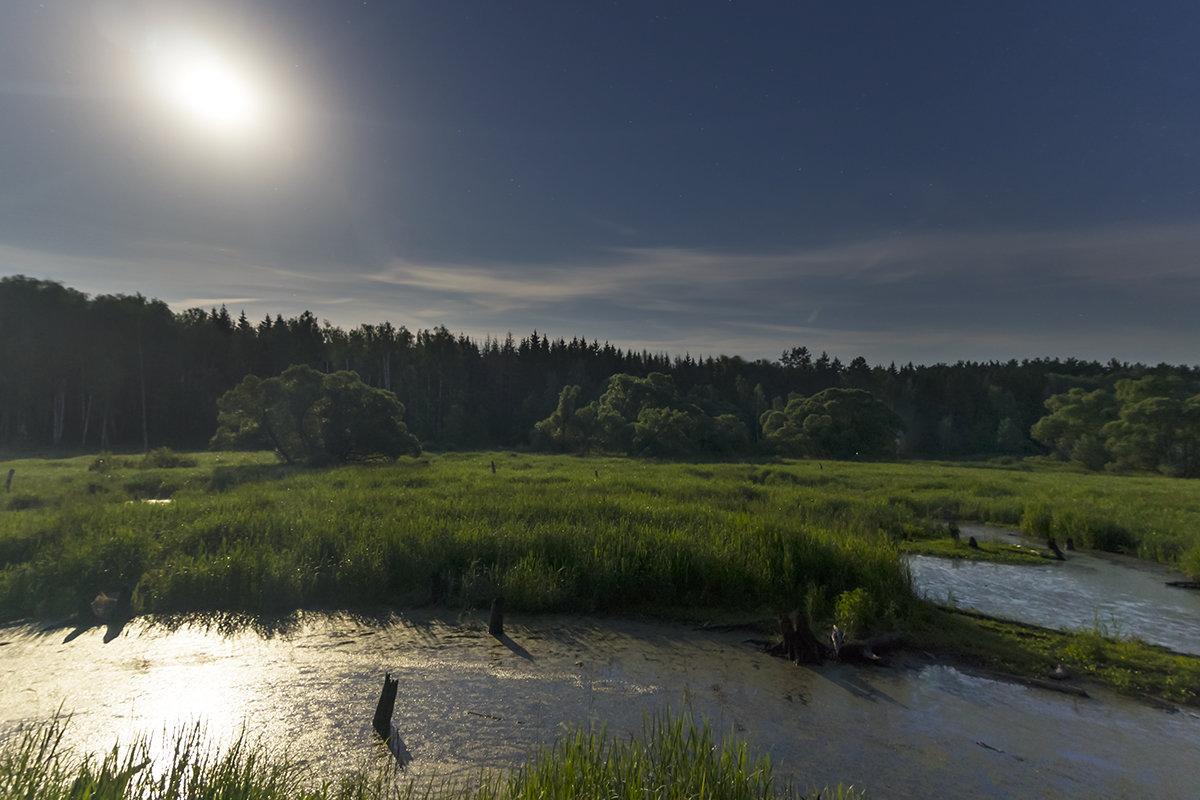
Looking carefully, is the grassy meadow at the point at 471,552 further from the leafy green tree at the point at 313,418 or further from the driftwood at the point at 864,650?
the leafy green tree at the point at 313,418

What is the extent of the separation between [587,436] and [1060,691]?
50477mm

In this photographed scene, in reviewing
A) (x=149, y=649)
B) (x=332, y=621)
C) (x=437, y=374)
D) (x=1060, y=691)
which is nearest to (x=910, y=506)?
(x=1060, y=691)

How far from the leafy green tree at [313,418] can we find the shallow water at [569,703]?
2542cm

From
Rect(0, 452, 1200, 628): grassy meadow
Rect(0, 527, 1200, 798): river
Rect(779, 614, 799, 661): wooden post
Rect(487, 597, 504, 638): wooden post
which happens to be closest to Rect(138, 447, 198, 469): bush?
Rect(0, 452, 1200, 628): grassy meadow

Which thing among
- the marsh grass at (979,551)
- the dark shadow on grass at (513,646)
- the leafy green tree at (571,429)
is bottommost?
the leafy green tree at (571,429)

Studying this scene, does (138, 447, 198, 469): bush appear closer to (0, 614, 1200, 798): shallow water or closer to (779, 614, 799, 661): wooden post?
(0, 614, 1200, 798): shallow water

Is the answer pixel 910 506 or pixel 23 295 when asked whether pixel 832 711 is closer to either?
pixel 910 506

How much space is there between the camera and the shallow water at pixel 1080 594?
10.4 meters

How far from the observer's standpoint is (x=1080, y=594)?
12445mm

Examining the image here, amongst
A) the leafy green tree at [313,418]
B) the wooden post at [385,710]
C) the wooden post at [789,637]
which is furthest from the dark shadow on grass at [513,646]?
the leafy green tree at [313,418]

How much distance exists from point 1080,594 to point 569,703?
39.3 ft

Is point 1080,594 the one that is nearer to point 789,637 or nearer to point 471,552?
point 789,637

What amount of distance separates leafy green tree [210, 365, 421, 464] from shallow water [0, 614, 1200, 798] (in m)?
25.4

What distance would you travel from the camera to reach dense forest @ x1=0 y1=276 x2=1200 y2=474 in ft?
160
